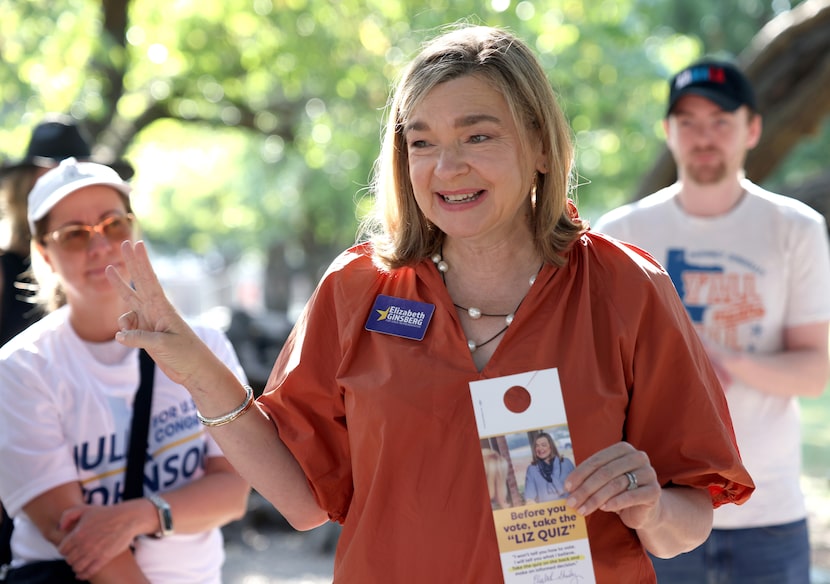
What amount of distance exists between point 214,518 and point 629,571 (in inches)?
54.4

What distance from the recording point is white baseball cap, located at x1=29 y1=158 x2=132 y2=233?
297 cm

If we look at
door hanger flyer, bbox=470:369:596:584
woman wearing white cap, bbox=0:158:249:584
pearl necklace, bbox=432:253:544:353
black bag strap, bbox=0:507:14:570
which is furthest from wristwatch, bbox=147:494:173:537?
door hanger flyer, bbox=470:369:596:584

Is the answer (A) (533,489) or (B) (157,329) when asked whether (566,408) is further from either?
(B) (157,329)

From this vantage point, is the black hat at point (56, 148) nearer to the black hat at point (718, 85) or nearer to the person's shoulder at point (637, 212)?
the person's shoulder at point (637, 212)

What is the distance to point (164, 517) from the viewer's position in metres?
2.81

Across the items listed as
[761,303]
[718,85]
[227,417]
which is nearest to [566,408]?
[227,417]

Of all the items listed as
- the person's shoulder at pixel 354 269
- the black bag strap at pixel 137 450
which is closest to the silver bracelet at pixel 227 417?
the person's shoulder at pixel 354 269

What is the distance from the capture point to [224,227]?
1265 inches

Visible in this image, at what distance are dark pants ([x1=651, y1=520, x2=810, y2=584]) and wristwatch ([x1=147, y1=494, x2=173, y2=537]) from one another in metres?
1.67

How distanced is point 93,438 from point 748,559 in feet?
7.15

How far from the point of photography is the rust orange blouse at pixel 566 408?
1986mm

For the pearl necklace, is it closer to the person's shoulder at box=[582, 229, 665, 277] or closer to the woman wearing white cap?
the person's shoulder at box=[582, 229, 665, 277]

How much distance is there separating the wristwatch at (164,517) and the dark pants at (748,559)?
1672mm

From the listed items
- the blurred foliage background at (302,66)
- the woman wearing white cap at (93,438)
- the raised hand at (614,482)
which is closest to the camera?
the raised hand at (614,482)
